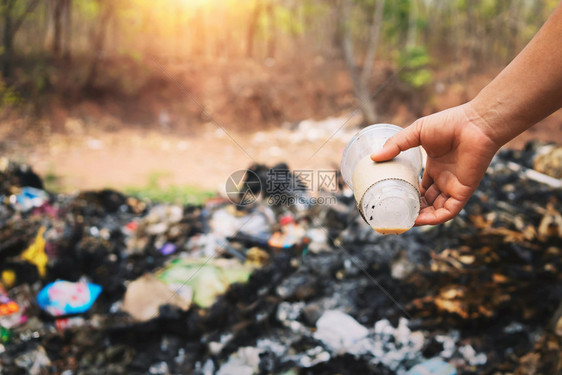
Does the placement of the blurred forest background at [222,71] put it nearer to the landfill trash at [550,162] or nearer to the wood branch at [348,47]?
the wood branch at [348,47]

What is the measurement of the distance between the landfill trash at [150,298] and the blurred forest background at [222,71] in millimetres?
3920

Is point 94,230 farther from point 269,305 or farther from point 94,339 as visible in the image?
point 269,305

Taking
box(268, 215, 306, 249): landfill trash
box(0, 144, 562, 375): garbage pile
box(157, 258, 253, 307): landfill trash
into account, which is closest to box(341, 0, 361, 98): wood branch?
box(0, 144, 562, 375): garbage pile

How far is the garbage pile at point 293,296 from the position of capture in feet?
5.49

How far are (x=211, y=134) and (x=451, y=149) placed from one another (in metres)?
7.15

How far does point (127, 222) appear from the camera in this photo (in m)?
2.67

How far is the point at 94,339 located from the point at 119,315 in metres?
0.13

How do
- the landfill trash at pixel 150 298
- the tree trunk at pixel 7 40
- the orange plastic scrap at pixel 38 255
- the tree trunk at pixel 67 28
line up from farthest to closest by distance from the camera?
the tree trunk at pixel 67 28, the tree trunk at pixel 7 40, the orange plastic scrap at pixel 38 255, the landfill trash at pixel 150 298

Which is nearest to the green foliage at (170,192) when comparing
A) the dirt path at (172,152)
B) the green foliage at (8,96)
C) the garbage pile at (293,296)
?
the dirt path at (172,152)

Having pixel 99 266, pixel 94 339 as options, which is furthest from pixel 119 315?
pixel 99 266

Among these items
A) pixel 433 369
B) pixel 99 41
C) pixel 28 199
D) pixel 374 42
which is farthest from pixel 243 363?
pixel 99 41

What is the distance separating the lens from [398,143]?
3.49 feet

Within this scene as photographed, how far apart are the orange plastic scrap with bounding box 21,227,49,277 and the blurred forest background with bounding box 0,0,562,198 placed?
3.61 meters

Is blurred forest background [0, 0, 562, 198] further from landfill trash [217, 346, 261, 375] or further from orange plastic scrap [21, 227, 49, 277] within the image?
landfill trash [217, 346, 261, 375]
